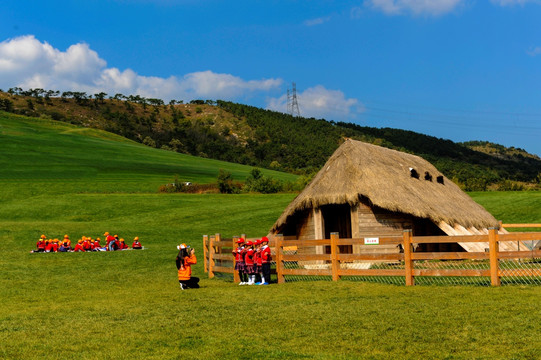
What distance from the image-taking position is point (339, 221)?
1118 inches

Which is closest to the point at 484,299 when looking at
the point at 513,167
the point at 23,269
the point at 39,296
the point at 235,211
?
the point at 39,296

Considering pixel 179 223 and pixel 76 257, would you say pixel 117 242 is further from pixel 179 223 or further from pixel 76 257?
pixel 179 223

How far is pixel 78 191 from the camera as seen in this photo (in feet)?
210

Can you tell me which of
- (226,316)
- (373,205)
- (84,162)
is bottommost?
(226,316)

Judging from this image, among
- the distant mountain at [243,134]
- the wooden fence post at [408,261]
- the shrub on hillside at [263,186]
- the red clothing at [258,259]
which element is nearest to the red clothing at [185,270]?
the red clothing at [258,259]

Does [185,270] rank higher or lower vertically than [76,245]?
lower

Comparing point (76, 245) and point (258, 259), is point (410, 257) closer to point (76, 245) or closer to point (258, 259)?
point (258, 259)

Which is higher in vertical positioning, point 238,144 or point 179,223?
point 238,144

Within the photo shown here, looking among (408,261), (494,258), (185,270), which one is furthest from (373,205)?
(494,258)

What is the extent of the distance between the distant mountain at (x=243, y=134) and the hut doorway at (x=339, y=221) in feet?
353

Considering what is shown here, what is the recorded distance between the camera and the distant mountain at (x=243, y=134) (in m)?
151

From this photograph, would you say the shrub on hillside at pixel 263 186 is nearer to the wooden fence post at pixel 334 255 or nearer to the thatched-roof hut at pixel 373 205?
the thatched-roof hut at pixel 373 205

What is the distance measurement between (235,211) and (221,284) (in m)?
32.8

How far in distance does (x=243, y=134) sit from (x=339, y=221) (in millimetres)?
150828
